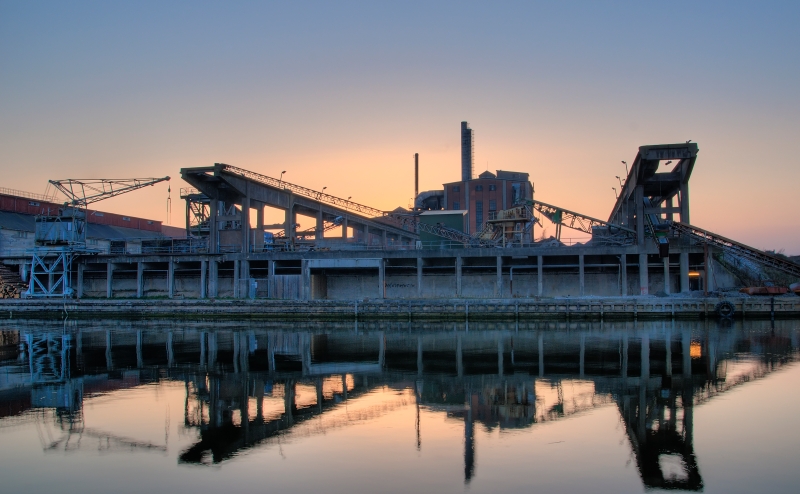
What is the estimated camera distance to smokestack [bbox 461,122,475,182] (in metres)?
96.1

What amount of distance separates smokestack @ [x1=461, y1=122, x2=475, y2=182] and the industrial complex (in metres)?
32.4

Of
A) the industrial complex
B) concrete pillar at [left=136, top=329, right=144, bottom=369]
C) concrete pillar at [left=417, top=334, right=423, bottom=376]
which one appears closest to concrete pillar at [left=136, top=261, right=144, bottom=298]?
the industrial complex

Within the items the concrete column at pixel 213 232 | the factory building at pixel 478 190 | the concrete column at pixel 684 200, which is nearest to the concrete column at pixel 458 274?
the concrete column at pixel 684 200

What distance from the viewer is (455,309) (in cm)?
4147

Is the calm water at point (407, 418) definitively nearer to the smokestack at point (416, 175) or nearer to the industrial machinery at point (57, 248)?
the industrial machinery at point (57, 248)

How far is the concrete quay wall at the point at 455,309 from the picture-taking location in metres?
39.8

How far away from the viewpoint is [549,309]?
133 ft

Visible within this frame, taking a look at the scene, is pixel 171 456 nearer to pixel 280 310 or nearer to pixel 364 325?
pixel 364 325

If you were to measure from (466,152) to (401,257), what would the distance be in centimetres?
5103

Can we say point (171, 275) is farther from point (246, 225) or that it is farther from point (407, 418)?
point (407, 418)

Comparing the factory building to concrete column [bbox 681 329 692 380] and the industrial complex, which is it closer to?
the industrial complex

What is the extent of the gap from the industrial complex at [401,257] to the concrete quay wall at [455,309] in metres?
4.74

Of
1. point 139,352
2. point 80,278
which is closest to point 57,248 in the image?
point 80,278

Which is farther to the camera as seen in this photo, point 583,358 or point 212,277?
point 212,277
